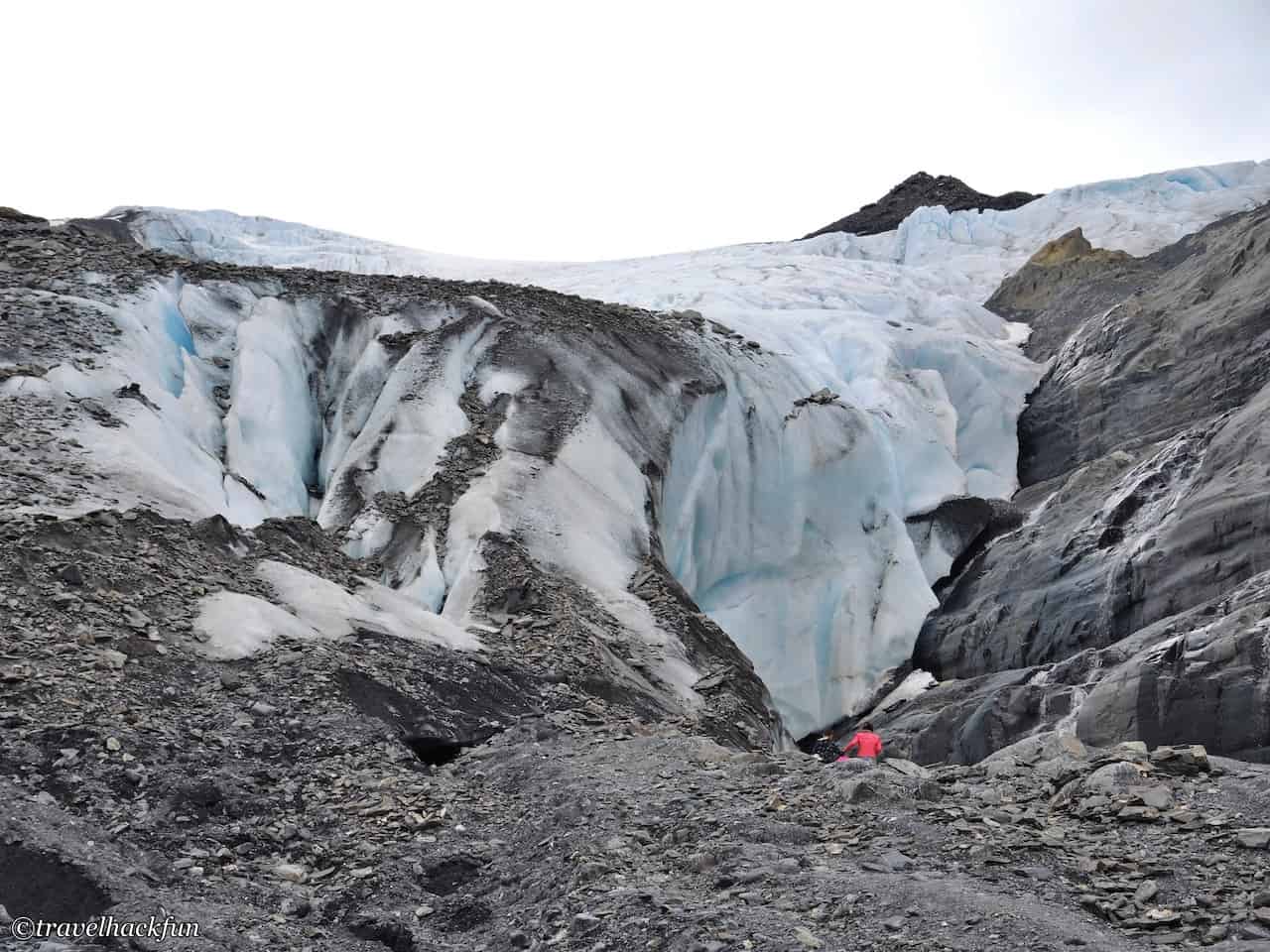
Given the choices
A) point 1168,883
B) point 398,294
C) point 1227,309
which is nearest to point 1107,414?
point 1227,309

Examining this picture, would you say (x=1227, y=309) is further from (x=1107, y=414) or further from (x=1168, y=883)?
(x=1168, y=883)

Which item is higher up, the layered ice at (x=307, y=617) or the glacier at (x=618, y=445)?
the glacier at (x=618, y=445)

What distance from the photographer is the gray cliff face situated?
51.6 ft

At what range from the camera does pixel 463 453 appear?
57.9 ft

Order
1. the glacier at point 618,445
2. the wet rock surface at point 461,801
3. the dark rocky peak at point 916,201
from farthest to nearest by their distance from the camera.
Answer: the dark rocky peak at point 916,201
the glacier at point 618,445
the wet rock surface at point 461,801

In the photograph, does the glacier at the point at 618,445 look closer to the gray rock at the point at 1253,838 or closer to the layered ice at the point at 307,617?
the layered ice at the point at 307,617

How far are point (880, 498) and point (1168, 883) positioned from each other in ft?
57.5

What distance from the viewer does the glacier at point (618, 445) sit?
1570 centimetres

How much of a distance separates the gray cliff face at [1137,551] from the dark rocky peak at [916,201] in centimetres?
2395

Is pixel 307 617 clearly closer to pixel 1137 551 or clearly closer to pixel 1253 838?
pixel 1253 838

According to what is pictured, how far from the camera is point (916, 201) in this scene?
54.1 metres

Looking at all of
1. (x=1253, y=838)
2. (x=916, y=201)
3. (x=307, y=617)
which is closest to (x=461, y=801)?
(x=307, y=617)

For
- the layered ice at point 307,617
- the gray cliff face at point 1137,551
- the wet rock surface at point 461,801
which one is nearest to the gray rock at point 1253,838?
the wet rock surface at point 461,801

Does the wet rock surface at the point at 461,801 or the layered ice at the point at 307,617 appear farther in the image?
the layered ice at the point at 307,617
